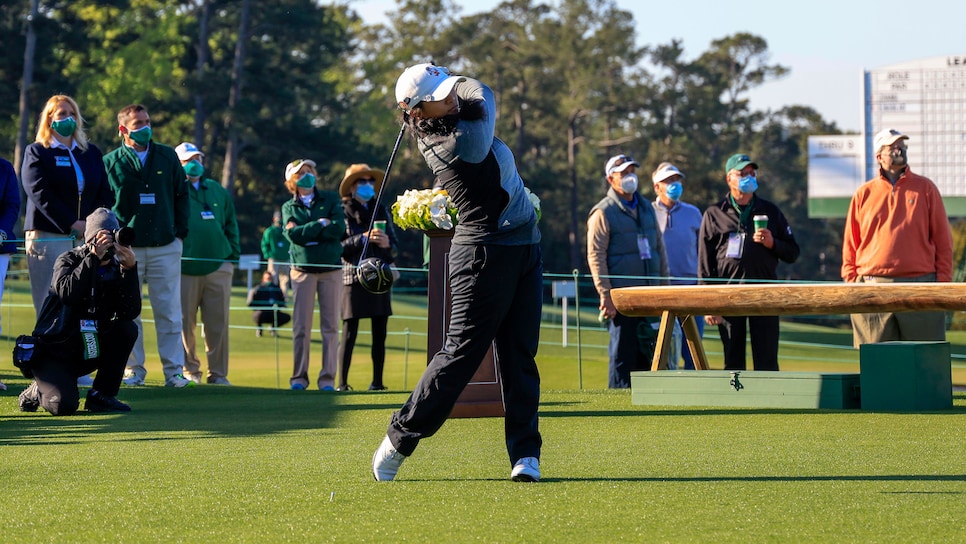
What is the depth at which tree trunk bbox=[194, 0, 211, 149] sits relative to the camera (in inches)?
1847

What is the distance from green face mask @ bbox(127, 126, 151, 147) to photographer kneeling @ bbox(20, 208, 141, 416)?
6.39ft

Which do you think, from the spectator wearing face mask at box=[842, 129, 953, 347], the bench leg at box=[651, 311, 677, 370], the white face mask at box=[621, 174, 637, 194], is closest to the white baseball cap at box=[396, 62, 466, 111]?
the bench leg at box=[651, 311, 677, 370]

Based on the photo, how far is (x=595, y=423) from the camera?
328 inches

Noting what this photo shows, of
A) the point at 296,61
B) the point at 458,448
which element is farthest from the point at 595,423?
the point at 296,61

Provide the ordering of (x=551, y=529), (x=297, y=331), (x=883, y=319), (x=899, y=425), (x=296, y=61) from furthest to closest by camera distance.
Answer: (x=296, y=61)
(x=297, y=331)
(x=883, y=319)
(x=899, y=425)
(x=551, y=529)

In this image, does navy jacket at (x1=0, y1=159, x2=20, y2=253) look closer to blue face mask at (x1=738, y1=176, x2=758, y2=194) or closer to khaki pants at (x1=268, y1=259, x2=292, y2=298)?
blue face mask at (x1=738, y1=176, x2=758, y2=194)

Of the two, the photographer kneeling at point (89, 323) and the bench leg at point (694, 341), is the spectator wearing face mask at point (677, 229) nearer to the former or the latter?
the bench leg at point (694, 341)

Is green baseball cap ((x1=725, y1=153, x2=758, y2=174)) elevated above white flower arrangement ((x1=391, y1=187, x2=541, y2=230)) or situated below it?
above

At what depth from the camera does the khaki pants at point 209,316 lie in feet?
40.4

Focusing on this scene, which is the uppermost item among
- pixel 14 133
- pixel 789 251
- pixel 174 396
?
pixel 14 133

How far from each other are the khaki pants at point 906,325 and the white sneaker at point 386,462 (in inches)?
209

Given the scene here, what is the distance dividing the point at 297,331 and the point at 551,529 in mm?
8175

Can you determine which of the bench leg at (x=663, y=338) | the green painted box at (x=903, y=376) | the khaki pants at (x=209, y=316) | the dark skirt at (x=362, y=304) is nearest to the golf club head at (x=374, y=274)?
the green painted box at (x=903, y=376)

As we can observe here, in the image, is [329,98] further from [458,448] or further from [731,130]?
[458,448]
